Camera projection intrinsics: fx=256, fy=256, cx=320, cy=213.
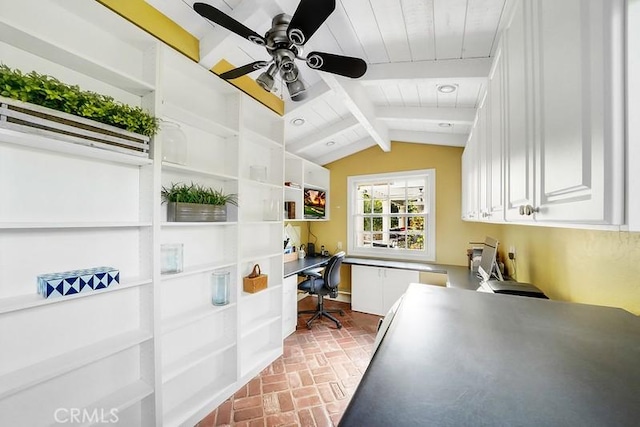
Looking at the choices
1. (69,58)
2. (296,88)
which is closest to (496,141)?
(296,88)

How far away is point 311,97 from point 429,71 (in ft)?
3.54

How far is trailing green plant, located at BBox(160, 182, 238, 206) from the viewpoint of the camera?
1767mm

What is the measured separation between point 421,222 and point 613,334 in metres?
3.49

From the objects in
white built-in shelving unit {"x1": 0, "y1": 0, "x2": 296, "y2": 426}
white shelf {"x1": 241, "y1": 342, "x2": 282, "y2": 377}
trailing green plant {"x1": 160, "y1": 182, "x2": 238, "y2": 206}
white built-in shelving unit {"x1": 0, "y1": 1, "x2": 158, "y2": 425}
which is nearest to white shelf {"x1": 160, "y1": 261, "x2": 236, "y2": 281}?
white built-in shelving unit {"x1": 0, "y1": 0, "x2": 296, "y2": 426}

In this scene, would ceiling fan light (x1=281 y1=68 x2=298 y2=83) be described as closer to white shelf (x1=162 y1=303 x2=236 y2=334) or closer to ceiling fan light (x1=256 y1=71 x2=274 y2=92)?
ceiling fan light (x1=256 y1=71 x2=274 y2=92)

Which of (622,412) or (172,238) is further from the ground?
(172,238)

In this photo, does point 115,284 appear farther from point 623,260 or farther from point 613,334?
point 623,260

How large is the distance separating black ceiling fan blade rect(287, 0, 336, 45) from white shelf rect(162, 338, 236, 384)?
2.16 meters

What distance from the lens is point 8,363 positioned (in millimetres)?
1152

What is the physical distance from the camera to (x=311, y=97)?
2514 mm

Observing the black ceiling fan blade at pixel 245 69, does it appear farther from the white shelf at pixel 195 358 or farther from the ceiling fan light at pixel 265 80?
the white shelf at pixel 195 358

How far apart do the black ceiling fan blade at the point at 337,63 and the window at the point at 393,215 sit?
9.24 ft

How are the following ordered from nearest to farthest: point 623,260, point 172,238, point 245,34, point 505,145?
1. point 623,260
2. point 505,145
3. point 245,34
4. point 172,238

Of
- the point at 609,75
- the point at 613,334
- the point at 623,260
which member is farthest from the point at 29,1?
the point at 623,260
